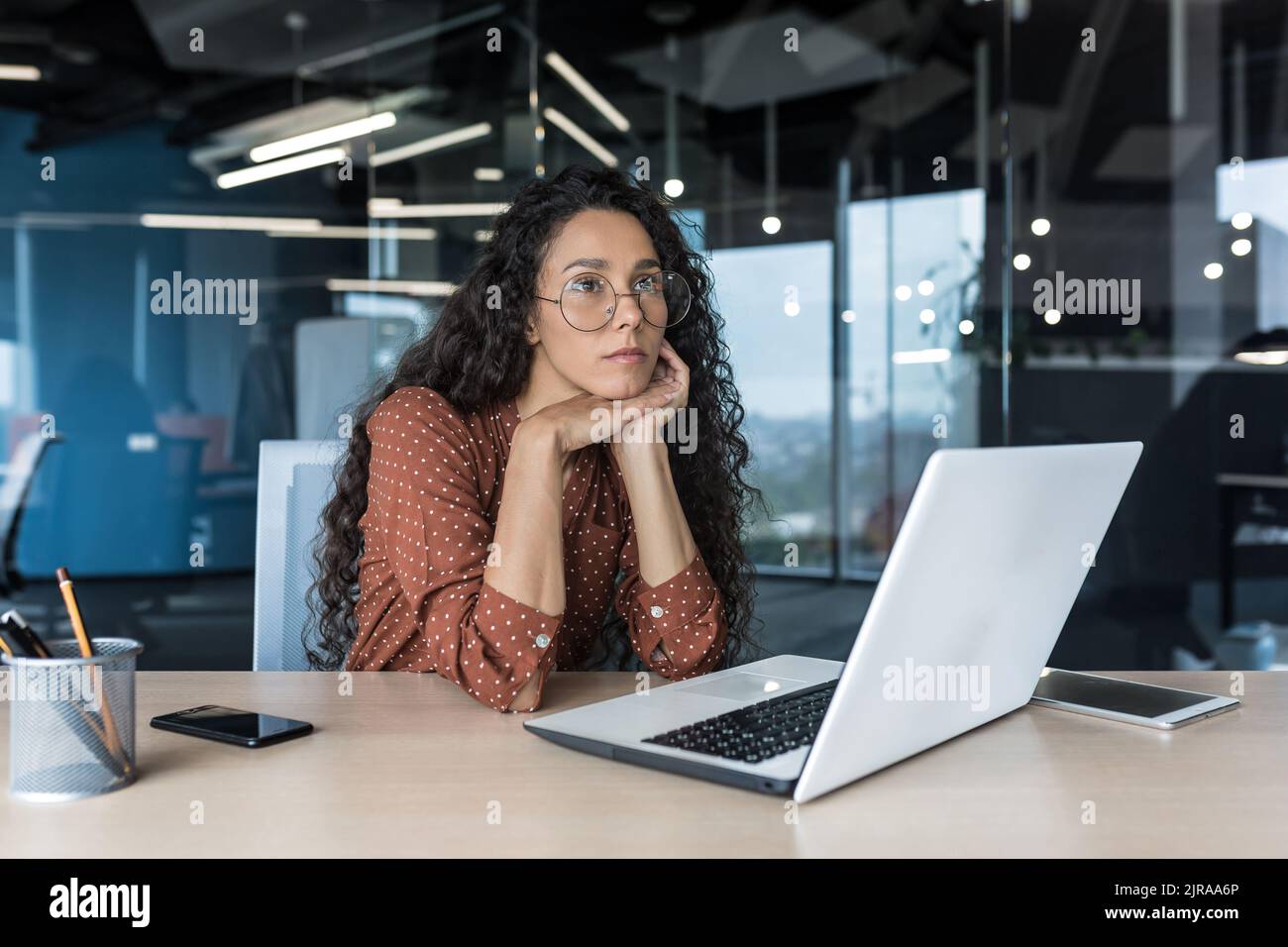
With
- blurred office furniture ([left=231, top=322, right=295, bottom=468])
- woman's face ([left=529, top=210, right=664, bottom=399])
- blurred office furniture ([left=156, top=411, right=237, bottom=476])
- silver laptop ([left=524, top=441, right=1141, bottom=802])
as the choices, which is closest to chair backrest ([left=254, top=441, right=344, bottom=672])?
woman's face ([left=529, top=210, right=664, bottom=399])

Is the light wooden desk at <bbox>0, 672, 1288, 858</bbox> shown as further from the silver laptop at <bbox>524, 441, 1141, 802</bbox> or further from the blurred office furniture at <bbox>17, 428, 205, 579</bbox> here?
the blurred office furniture at <bbox>17, 428, 205, 579</bbox>

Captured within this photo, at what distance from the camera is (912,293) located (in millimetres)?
4461

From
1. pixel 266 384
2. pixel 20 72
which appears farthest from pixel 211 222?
pixel 20 72

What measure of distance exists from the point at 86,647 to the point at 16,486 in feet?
12.6

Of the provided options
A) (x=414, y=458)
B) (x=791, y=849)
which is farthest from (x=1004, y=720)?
(x=414, y=458)

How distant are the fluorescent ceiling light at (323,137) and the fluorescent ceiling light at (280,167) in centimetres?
3

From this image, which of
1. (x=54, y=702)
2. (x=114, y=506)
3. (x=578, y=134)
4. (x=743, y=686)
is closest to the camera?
(x=54, y=702)

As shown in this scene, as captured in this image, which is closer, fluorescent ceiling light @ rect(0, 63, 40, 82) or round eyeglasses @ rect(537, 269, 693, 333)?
round eyeglasses @ rect(537, 269, 693, 333)

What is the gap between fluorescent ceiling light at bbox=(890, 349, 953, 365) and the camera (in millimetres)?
4367

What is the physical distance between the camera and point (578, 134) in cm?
454

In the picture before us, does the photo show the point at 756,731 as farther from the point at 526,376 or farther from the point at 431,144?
the point at 431,144

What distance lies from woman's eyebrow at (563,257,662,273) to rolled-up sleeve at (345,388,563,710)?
1.01ft


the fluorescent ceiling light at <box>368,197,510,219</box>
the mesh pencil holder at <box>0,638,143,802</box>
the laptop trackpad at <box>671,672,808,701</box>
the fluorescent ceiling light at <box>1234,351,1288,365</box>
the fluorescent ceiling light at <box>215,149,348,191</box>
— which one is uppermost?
the fluorescent ceiling light at <box>215,149,348,191</box>
